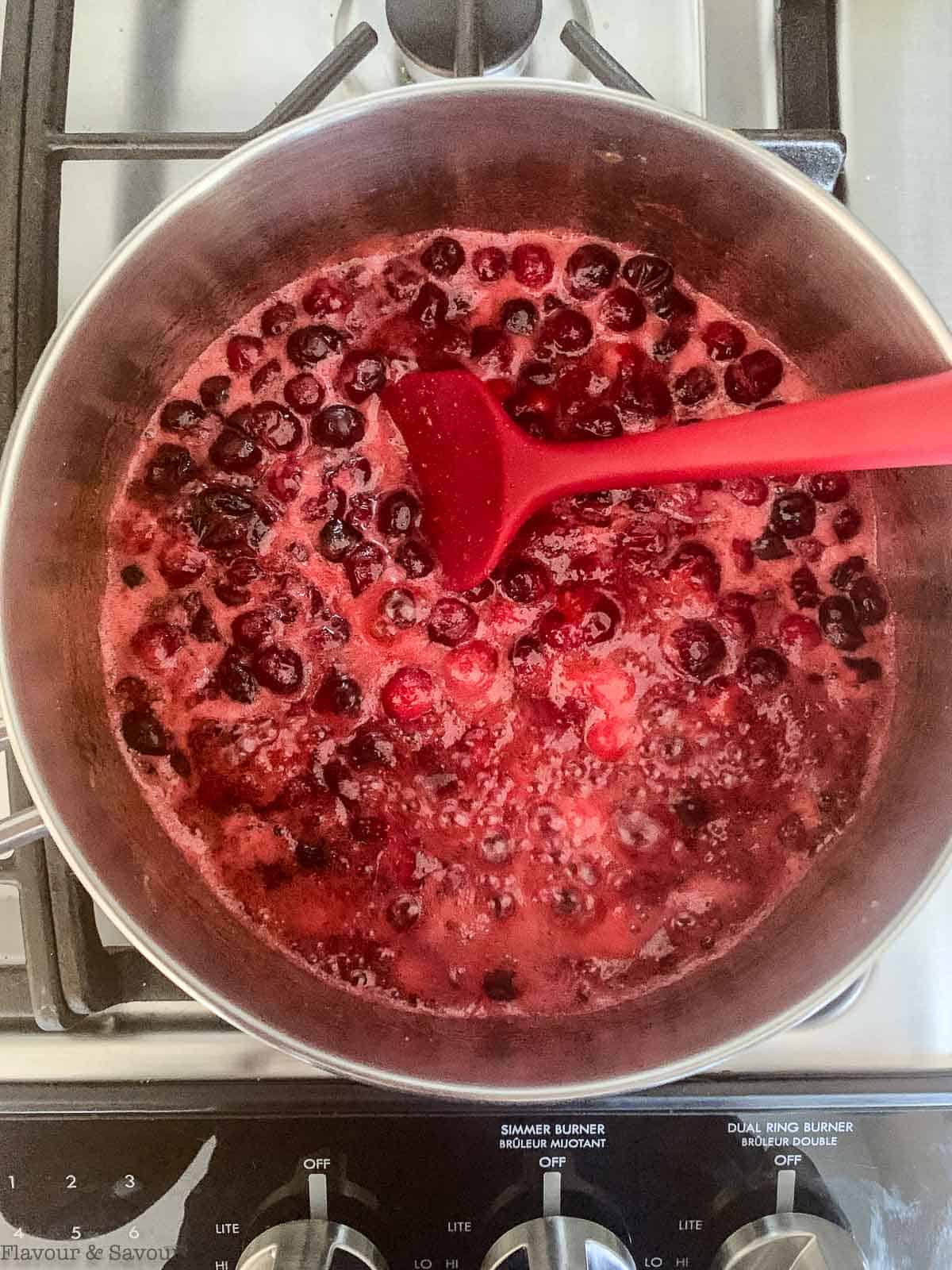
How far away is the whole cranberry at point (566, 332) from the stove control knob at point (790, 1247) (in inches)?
32.4

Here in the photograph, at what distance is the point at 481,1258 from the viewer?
36.5 inches

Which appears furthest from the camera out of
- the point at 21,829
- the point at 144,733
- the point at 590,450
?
the point at 144,733

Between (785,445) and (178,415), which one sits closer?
(785,445)

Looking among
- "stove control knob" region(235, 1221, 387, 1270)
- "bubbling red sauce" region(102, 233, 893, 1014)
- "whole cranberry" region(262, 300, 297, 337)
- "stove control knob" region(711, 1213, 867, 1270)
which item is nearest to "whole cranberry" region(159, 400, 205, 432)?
"bubbling red sauce" region(102, 233, 893, 1014)

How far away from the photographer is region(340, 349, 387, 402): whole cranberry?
40.4 inches

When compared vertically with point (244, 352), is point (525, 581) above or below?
below

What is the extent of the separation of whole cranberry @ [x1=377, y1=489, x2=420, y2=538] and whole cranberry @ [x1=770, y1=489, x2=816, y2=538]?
360 millimetres

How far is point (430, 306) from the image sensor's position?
1.03m

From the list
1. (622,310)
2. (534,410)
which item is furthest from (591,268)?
(534,410)

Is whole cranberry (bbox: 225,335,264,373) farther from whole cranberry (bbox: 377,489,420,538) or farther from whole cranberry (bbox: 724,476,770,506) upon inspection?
whole cranberry (bbox: 724,476,770,506)

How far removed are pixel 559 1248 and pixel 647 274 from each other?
0.88 meters

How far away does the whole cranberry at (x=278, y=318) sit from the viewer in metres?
1.03

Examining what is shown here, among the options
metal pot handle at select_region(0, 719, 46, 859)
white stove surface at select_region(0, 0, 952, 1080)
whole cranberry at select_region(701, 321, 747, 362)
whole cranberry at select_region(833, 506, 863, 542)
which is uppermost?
white stove surface at select_region(0, 0, 952, 1080)

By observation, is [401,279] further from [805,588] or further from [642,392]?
[805,588]
